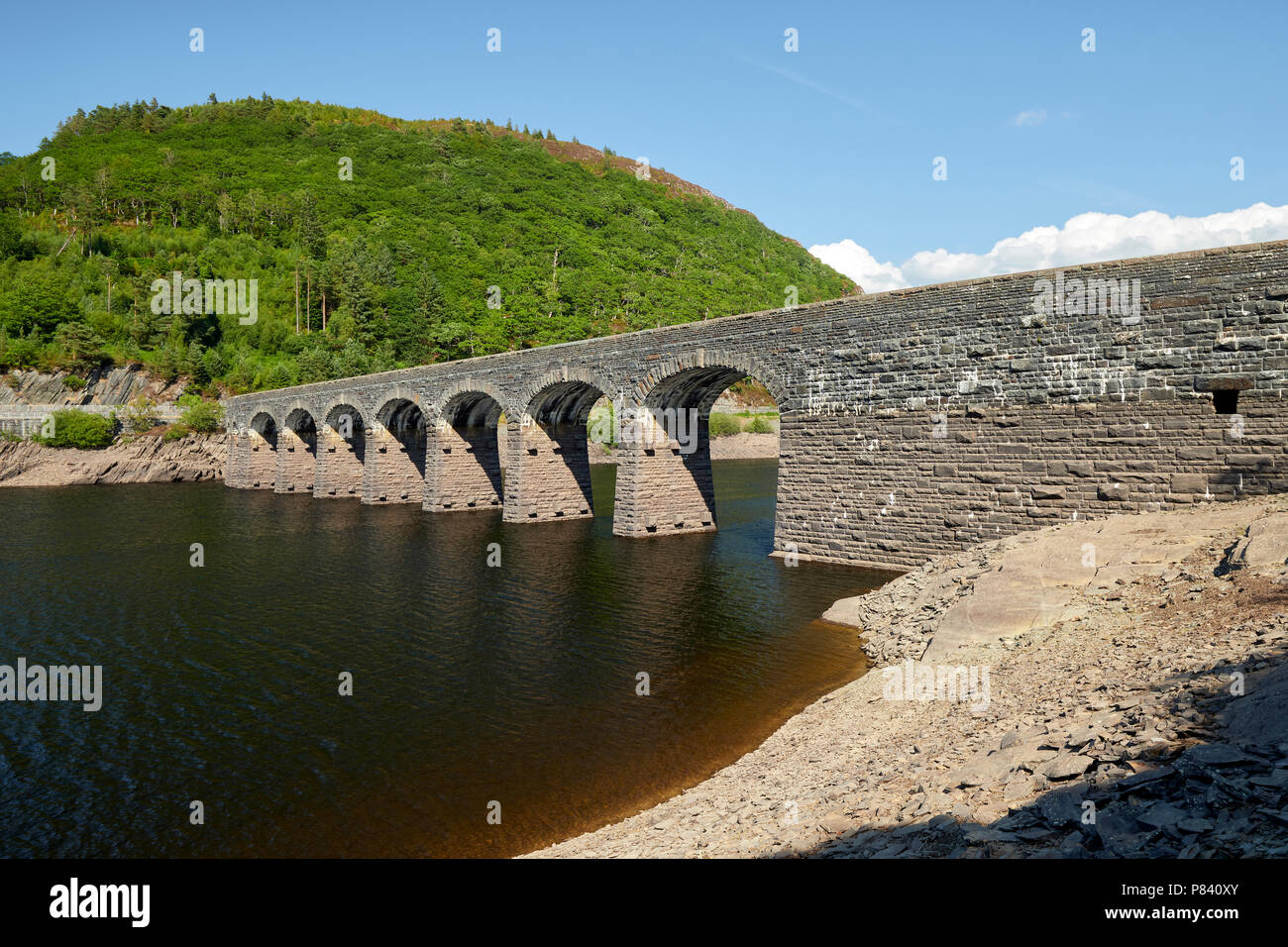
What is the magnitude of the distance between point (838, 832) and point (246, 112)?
175 m

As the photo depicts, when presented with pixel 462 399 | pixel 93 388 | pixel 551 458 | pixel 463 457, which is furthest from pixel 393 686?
pixel 93 388

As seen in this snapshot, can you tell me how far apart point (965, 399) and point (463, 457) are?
2546 cm

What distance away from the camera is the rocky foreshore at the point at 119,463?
55.5 meters

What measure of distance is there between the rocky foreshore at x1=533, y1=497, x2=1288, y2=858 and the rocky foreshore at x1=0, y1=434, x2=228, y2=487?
208 ft

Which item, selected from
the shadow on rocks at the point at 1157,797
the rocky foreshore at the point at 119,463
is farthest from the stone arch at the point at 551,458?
the rocky foreshore at the point at 119,463

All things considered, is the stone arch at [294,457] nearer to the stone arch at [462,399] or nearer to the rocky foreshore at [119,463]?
the rocky foreshore at [119,463]

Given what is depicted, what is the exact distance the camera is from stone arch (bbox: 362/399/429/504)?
41.4 meters

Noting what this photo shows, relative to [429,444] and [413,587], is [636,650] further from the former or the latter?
[429,444]

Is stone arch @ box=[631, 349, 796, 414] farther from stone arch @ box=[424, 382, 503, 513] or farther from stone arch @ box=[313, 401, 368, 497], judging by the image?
stone arch @ box=[313, 401, 368, 497]

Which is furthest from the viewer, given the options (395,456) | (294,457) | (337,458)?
(294,457)

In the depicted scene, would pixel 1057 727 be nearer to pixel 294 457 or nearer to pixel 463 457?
pixel 463 457

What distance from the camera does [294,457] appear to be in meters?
51.5

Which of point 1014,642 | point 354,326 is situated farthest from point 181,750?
point 354,326

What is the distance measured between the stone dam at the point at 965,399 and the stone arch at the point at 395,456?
12.4 m
